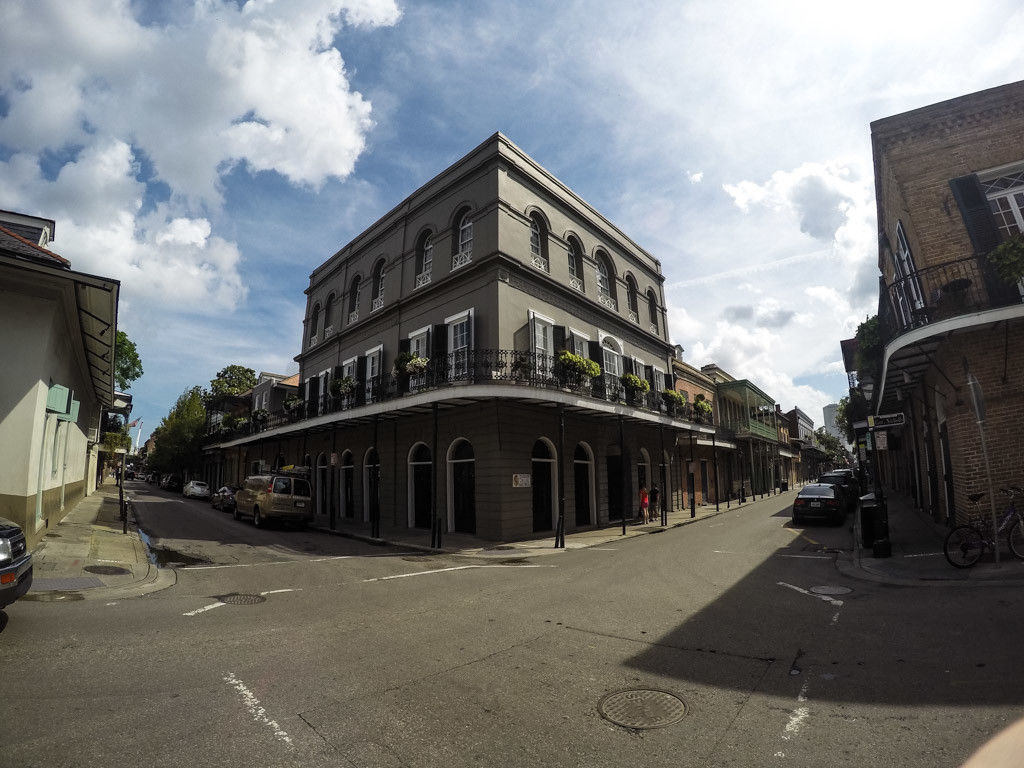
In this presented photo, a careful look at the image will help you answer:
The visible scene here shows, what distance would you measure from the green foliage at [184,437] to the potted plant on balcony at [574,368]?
41848 mm

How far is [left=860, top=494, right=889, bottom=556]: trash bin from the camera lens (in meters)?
10.2

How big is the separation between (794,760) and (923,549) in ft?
31.2

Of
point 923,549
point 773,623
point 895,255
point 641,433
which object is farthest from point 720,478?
point 773,623

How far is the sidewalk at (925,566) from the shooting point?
7.39 metres

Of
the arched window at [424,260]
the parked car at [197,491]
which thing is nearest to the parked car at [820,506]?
the arched window at [424,260]

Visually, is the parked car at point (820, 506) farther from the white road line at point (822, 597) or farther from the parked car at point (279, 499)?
the parked car at point (279, 499)

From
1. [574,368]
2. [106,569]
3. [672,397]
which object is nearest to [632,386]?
[672,397]

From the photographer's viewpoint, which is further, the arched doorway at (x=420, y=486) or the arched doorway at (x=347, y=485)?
the arched doorway at (x=347, y=485)

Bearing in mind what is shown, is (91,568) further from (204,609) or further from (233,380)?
(233,380)

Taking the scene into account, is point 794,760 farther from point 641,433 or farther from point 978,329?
point 641,433

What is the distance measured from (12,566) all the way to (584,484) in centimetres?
1638

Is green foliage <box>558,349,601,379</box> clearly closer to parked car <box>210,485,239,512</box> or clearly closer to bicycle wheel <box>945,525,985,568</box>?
bicycle wheel <box>945,525,985,568</box>

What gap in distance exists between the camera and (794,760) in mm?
3102

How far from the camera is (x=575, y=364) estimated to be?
54.3ft
